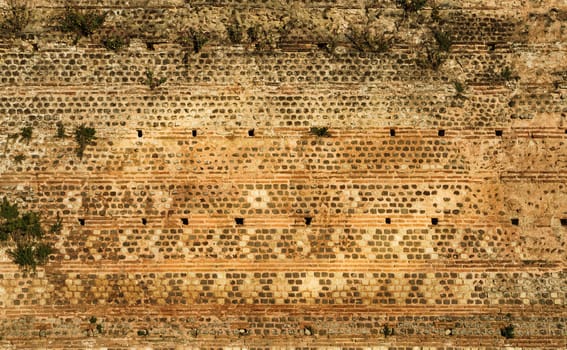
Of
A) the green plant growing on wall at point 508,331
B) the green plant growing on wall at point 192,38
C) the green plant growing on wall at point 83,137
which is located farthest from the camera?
the green plant growing on wall at point 192,38

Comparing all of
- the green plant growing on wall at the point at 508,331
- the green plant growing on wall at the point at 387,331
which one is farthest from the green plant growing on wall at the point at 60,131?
the green plant growing on wall at the point at 508,331

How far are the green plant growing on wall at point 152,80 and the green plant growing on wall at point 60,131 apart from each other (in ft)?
4.23

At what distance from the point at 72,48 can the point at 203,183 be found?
2.67 meters

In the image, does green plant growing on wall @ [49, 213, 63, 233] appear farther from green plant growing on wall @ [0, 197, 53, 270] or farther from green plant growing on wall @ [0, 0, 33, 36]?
green plant growing on wall @ [0, 0, 33, 36]

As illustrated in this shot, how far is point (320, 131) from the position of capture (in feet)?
19.6

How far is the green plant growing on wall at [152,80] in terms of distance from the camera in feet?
19.8

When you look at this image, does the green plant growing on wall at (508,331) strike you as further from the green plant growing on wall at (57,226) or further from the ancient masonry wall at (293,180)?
the green plant growing on wall at (57,226)

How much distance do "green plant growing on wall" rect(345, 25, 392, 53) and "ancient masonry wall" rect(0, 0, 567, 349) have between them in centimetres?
9

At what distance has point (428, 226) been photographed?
5.93 m

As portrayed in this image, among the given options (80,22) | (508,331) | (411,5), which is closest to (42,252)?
(80,22)

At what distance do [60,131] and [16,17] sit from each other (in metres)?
1.74

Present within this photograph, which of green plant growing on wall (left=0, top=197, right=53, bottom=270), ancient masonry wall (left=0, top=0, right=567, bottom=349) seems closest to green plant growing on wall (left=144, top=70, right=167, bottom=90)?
ancient masonry wall (left=0, top=0, right=567, bottom=349)

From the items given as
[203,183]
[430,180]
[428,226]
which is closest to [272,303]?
[203,183]

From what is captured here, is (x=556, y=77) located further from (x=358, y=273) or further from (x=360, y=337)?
(x=360, y=337)
